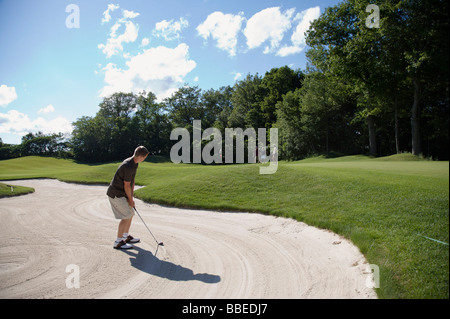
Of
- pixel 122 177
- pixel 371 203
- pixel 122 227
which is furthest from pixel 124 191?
pixel 371 203

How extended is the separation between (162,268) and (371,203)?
19.7ft

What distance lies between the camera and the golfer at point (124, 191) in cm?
633

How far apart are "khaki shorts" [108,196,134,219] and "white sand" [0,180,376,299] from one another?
2.85 ft

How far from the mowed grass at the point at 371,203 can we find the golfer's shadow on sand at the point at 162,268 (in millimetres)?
3009

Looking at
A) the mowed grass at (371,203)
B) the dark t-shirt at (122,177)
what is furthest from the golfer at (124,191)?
the mowed grass at (371,203)

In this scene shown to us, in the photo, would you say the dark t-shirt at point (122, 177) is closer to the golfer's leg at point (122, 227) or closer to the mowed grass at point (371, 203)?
the golfer's leg at point (122, 227)

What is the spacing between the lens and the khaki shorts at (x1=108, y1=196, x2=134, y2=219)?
21.3 feet

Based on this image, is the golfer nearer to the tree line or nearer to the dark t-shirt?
the dark t-shirt

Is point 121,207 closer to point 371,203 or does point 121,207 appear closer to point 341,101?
point 371,203

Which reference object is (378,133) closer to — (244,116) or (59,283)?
(244,116)

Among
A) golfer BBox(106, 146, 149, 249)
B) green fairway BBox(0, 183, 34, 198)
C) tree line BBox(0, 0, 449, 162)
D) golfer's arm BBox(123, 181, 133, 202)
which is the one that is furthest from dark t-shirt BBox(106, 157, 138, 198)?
green fairway BBox(0, 183, 34, 198)

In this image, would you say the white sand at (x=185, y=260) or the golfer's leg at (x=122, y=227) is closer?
the white sand at (x=185, y=260)

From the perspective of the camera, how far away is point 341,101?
3484 cm
